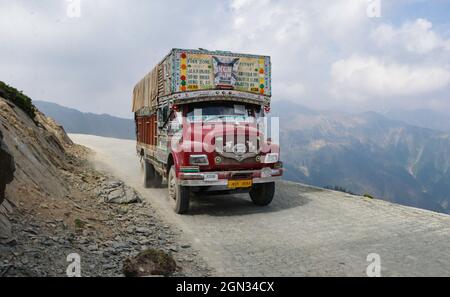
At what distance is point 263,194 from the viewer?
9492 millimetres

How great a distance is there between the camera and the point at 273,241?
6.60 m

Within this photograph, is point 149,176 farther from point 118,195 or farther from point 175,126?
point 175,126

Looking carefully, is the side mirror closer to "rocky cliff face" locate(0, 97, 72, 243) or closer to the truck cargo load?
the truck cargo load

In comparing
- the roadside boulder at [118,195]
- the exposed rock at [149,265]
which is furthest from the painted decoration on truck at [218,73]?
the exposed rock at [149,265]

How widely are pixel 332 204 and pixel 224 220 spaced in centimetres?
327

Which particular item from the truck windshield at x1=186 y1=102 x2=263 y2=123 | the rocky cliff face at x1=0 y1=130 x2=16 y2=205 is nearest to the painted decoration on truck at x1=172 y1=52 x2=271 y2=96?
the truck windshield at x1=186 y1=102 x2=263 y2=123

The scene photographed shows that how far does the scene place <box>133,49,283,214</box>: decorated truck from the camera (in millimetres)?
8352

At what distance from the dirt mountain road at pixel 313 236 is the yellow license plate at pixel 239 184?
2.30 feet

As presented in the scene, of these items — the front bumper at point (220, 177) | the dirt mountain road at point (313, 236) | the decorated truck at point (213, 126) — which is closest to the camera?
the dirt mountain road at point (313, 236)

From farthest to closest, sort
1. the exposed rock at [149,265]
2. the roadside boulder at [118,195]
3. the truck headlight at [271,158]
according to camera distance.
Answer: the roadside boulder at [118,195] < the truck headlight at [271,158] < the exposed rock at [149,265]

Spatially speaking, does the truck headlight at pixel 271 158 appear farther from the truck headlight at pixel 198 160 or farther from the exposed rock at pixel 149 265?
the exposed rock at pixel 149 265

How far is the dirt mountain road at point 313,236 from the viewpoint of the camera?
5.30 metres

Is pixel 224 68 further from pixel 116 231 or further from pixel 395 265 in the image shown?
pixel 395 265
